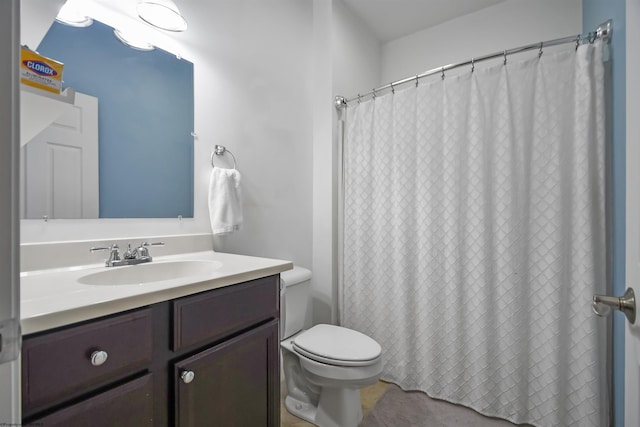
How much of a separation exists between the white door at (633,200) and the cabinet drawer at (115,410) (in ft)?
3.51

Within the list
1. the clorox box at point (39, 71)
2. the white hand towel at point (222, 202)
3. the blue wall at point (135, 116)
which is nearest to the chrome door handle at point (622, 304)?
the clorox box at point (39, 71)

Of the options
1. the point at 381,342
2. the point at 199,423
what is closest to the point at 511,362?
the point at 381,342

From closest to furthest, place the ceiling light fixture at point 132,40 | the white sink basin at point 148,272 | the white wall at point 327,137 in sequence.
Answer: the white sink basin at point 148,272
the ceiling light fixture at point 132,40
the white wall at point 327,137

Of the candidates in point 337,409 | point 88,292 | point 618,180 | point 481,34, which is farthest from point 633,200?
point 481,34

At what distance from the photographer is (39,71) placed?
612 mm

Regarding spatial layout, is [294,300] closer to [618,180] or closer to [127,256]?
[127,256]

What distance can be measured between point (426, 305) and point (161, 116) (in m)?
1.69

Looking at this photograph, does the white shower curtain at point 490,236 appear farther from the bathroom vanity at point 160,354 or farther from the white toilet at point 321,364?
the bathroom vanity at point 160,354

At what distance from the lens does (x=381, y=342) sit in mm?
1806

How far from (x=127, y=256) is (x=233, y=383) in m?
0.65

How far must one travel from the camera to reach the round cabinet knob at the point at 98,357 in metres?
0.62

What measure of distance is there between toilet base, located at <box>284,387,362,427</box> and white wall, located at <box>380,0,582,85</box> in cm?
188

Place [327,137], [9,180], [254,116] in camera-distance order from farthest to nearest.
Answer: [327,137], [254,116], [9,180]

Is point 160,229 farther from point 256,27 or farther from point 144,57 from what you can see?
point 256,27
